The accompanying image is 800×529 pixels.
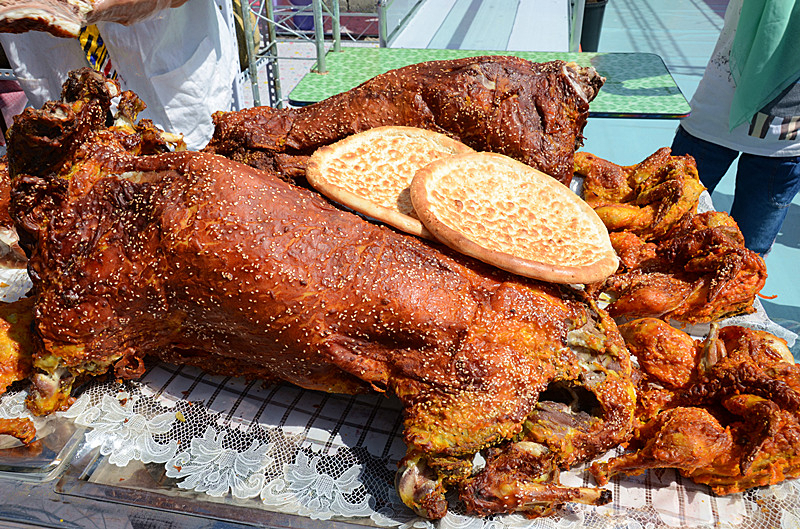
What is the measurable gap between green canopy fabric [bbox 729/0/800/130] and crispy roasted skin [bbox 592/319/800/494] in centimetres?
177

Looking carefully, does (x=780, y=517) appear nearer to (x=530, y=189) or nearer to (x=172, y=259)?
(x=530, y=189)

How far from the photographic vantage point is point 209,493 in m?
1.89

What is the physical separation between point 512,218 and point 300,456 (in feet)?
3.98

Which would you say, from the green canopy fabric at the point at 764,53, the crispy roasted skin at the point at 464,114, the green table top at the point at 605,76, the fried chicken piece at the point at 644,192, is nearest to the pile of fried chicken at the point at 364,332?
the crispy roasted skin at the point at 464,114

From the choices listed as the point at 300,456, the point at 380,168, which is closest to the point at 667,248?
the point at 380,168

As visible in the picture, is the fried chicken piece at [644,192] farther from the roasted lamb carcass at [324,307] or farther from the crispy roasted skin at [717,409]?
the roasted lamb carcass at [324,307]

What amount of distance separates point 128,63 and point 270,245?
7.58ft

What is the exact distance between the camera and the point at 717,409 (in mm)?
2027

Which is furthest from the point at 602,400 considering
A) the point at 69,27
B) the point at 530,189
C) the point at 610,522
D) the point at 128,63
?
the point at 128,63

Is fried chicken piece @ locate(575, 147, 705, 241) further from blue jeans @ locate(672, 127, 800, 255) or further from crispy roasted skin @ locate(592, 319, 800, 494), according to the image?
blue jeans @ locate(672, 127, 800, 255)

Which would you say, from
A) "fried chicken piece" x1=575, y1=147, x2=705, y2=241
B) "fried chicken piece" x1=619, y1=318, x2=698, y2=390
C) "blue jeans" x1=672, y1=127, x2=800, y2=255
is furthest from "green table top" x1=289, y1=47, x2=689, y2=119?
"fried chicken piece" x1=619, y1=318, x2=698, y2=390

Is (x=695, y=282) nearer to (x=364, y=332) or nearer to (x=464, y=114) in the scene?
(x=464, y=114)

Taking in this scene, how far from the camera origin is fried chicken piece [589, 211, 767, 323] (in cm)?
238

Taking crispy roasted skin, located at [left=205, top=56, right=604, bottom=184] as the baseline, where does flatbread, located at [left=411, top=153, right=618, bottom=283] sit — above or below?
below
